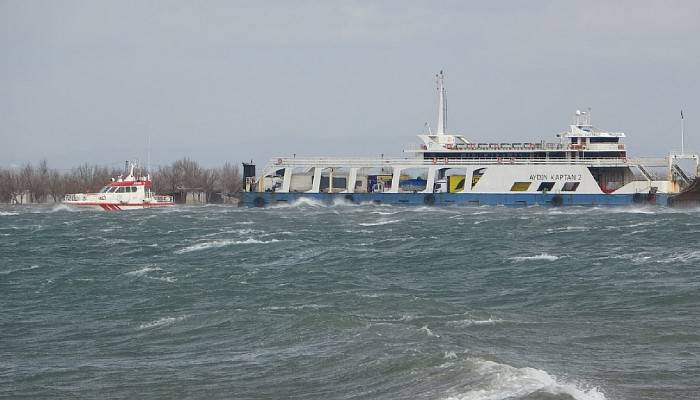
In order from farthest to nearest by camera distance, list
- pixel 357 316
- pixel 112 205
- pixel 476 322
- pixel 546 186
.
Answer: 1. pixel 112 205
2. pixel 546 186
3. pixel 357 316
4. pixel 476 322

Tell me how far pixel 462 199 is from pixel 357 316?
59.3 meters

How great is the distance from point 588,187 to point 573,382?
66.7 metres

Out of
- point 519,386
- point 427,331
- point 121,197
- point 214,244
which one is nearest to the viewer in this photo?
point 519,386

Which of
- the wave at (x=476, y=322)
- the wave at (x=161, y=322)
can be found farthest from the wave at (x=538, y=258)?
the wave at (x=161, y=322)

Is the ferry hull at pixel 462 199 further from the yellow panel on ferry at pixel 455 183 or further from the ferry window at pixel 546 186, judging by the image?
the yellow panel on ferry at pixel 455 183

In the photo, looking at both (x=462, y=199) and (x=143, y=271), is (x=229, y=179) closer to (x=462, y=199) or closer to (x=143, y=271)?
(x=462, y=199)

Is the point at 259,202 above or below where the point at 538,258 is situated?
above

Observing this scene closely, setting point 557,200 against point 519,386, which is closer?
point 519,386

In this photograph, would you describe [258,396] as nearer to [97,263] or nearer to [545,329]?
[545,329]

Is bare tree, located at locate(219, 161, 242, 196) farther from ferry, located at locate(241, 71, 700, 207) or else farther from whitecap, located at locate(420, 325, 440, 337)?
whitecap, located at locate(420, 325, 440, 337)

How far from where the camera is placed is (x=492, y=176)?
8500 cm

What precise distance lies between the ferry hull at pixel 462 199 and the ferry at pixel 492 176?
9cm

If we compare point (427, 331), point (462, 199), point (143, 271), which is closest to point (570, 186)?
point (462, 199)

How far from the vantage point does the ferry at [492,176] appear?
82.8 meters
